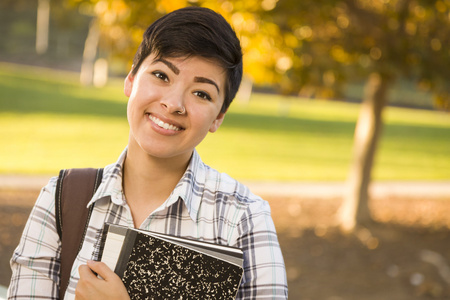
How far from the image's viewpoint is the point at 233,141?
20.6m

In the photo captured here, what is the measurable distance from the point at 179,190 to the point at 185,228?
4.2 inches

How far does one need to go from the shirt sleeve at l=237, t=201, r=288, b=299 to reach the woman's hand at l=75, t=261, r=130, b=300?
1.03ft

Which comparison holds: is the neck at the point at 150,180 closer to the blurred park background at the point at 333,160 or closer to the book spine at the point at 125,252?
the book spine at the point at 125,252

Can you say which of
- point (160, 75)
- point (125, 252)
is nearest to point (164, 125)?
point (160, 75)

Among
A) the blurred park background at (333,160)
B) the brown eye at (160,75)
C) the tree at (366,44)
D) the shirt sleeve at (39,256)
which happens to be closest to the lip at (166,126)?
the brown eye at (160,75)

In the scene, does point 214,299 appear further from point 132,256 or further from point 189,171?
point 189,171

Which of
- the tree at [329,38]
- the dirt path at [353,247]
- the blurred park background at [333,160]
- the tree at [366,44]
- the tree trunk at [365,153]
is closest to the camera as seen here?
the tree at [329,38]

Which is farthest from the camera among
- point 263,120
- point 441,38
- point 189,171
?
point 263,120

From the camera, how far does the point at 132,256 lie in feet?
4.51

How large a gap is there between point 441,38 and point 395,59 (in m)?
0.95

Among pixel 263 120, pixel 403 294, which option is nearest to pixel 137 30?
pixel 403 294

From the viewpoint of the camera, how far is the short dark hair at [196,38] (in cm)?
152

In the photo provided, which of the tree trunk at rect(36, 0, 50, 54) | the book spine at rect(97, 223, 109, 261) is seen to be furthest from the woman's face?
the tree trunk at rect(36, 0, 50, 54)

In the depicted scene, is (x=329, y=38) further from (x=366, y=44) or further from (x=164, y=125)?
(x=164, y=125)
